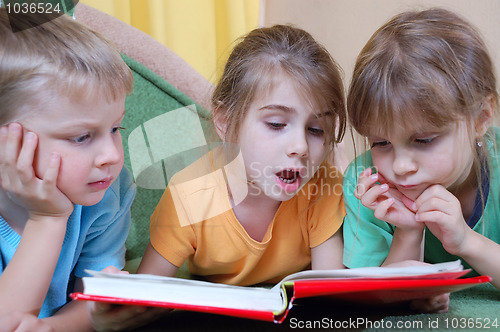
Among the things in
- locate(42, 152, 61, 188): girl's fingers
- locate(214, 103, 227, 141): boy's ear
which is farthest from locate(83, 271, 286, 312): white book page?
locate(214, 103, 227, 141): boy's ear

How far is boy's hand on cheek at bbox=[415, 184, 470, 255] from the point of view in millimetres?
792

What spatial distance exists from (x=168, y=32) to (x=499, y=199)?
100 cm

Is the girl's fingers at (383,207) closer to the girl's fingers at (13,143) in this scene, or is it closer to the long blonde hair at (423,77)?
the long blonde hair at (423,77)

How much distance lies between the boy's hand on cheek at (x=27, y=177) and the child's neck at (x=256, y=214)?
1.18 feet

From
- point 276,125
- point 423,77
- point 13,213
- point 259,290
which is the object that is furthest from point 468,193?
point 13,213

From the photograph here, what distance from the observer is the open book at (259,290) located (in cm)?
52

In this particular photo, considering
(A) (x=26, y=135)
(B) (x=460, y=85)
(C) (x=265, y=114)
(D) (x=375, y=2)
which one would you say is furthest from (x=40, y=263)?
(D) (x=375, y=2)

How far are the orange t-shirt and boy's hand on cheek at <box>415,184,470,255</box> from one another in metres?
0.19

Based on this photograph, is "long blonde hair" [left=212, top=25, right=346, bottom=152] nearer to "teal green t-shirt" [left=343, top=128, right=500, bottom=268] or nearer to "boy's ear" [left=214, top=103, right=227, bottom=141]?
"boy's ear" [left=214, top=103, right=227, bottom=141]

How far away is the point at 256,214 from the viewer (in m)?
1.00

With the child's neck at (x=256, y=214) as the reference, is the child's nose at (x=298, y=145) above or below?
above

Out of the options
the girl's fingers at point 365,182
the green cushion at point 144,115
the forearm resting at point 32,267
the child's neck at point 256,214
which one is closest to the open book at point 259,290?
the forearm resting at point 32,267

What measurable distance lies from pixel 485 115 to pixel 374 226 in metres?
0.26

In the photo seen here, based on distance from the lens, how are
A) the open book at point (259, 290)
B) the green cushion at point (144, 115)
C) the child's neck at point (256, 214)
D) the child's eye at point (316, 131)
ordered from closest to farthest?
the open book at point (259, 290) → the child's eye at point (316, 131) → the child's neck at point (256, 214) → the green cushion at point (144, 115)
